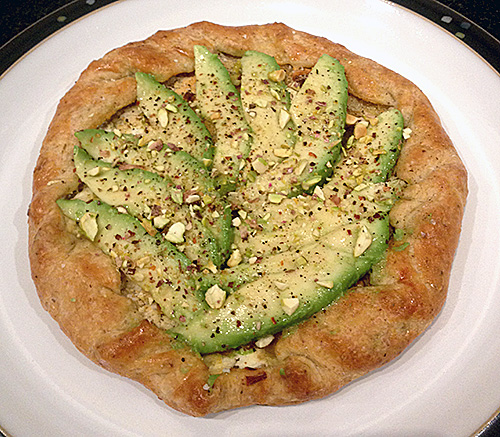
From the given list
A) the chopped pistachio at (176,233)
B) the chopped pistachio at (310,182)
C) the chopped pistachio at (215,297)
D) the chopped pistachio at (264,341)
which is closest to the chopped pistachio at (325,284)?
the chopped pistachio at (264,341)

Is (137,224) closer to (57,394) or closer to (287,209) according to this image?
(287,209)

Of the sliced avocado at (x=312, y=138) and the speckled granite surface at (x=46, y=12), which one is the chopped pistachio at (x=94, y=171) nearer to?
the sliced avocado at (x=312, y=138)

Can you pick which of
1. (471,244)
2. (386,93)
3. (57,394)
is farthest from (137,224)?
(471,244)

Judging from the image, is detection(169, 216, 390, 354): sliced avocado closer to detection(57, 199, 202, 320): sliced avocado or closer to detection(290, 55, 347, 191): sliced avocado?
detection(57, 199, 202, 320): sliced avocado

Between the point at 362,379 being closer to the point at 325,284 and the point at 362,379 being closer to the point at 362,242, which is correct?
the point at 325,284

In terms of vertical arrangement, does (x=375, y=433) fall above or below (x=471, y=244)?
below

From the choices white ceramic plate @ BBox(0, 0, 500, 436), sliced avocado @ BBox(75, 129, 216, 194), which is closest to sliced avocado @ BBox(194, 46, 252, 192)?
sliced avocado @ BBox(75, 129, 216, 194)
